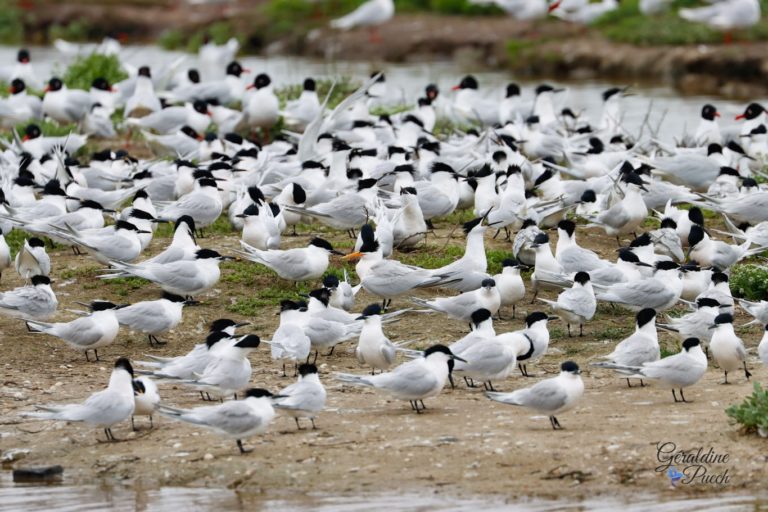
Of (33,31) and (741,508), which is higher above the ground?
(741,508)

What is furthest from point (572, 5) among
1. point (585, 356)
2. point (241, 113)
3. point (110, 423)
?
point (110, 423)

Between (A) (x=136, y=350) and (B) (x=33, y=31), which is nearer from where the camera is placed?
(A) (x=136, y=350)

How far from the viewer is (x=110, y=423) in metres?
7.17

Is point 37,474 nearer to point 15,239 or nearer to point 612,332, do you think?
point 612,332

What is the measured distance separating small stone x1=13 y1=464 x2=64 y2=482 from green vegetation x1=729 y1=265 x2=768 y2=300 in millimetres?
5134

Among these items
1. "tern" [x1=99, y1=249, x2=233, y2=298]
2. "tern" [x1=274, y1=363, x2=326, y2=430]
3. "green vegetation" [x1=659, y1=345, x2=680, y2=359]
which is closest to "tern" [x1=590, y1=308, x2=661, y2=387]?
"green vegetation" [x1=659, y1=345, x2=680, y2=359]

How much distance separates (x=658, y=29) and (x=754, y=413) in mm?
19672

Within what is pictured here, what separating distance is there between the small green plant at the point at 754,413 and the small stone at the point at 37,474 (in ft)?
11.3

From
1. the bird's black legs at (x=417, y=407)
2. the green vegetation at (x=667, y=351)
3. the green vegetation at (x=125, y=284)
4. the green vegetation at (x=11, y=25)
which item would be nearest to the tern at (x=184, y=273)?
the green vegetation at (x=125, y=284)

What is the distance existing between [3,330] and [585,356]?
3927 millimetres

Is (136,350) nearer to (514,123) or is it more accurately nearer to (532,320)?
(532,320)

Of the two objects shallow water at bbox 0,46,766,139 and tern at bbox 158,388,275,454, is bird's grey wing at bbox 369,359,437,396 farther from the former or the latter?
shallow water at bbox 0,46,766,139

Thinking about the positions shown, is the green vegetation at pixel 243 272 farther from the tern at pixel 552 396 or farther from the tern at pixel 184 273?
the tern at pixel 552 396

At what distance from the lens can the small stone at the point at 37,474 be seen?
6.88 meters
